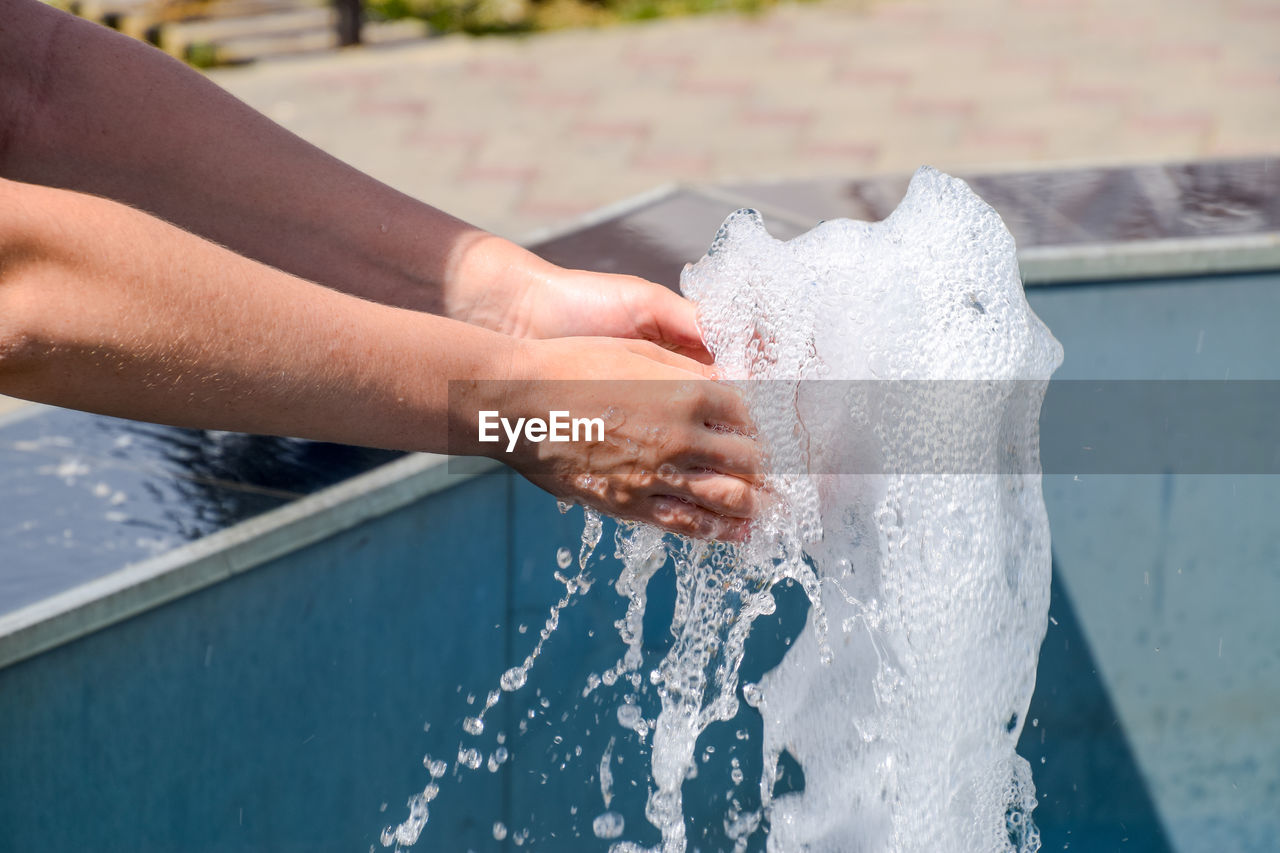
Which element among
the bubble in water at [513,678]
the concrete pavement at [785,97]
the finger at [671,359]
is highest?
the concrete pavement at [785,97]

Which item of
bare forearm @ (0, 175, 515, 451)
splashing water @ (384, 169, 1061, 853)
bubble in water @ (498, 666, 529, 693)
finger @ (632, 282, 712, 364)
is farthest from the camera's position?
bubble in water @ (498, 666, 529, 693)

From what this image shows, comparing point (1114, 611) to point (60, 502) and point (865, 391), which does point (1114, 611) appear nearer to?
point (865, 391)

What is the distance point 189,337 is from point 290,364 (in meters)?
0.08

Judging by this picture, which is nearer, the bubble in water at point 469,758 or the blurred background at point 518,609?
the blurred background at point 518,609

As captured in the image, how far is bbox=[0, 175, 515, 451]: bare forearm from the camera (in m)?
0.90

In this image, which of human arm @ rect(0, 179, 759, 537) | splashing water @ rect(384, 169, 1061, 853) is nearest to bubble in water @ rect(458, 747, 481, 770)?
splashing water @ rect(384, 169, 1061, 853)

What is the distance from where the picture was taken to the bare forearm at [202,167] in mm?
1272

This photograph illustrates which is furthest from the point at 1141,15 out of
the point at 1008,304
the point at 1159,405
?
the point at 1008,304

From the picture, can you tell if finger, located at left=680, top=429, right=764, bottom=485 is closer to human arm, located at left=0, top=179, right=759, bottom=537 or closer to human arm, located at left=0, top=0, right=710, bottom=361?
human arm, located at left=0, top=179, right=759, bottom=537

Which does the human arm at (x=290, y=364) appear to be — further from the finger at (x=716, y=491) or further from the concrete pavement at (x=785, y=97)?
the concrete pavement at (x=785, y=97)

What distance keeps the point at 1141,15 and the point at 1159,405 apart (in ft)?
10.9

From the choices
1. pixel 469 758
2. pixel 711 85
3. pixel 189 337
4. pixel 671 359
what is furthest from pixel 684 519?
pixel 711 85

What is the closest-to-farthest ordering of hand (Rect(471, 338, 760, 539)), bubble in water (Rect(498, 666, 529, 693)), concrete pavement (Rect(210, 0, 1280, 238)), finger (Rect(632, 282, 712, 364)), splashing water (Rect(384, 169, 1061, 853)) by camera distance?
1. hand (Rect(471, 338, 760, 539))
2. splashing water (Rect(384, 169, 1061, 853))
3. finger (Rect(632, 282, 712, 364))
4. bubble in water (Rect(498, 666, 529, 693))
5. concrete pavement (Rect(210, 0, 1280, 238))

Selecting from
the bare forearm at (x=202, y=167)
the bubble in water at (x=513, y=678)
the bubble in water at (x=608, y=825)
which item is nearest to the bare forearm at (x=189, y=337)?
the bare forearm at (x=202, y=167)
